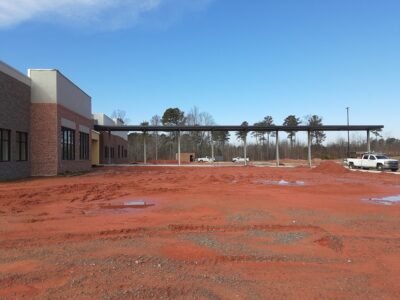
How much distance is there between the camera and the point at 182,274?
6.30 meters

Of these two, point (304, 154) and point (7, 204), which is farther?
point (304, 154)

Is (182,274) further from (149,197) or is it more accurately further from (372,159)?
(372,159)

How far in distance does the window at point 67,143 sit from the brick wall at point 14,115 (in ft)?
Answer: 13.0

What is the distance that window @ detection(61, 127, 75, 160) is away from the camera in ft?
111

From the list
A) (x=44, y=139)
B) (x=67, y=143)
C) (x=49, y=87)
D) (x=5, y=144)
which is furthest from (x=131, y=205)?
(x=67, y=143)

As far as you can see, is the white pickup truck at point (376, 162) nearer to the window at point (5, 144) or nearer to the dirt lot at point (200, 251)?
the dirt lot at point (200, 251)

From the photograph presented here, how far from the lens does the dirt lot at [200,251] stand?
5688mm

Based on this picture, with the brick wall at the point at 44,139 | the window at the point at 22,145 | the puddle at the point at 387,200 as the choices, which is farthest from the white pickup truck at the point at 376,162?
the window at the point at 22,145

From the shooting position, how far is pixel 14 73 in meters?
27.2

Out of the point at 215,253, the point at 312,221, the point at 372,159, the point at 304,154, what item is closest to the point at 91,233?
the point at 215,253

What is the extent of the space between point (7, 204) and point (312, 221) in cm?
1133

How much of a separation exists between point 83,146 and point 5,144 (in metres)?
15.5

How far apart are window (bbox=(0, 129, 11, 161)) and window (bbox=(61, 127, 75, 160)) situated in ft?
23.3

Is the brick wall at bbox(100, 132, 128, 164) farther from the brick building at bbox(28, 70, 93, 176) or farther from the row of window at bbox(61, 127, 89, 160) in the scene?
the brick building at bbox(28, 70, 93, 176)
